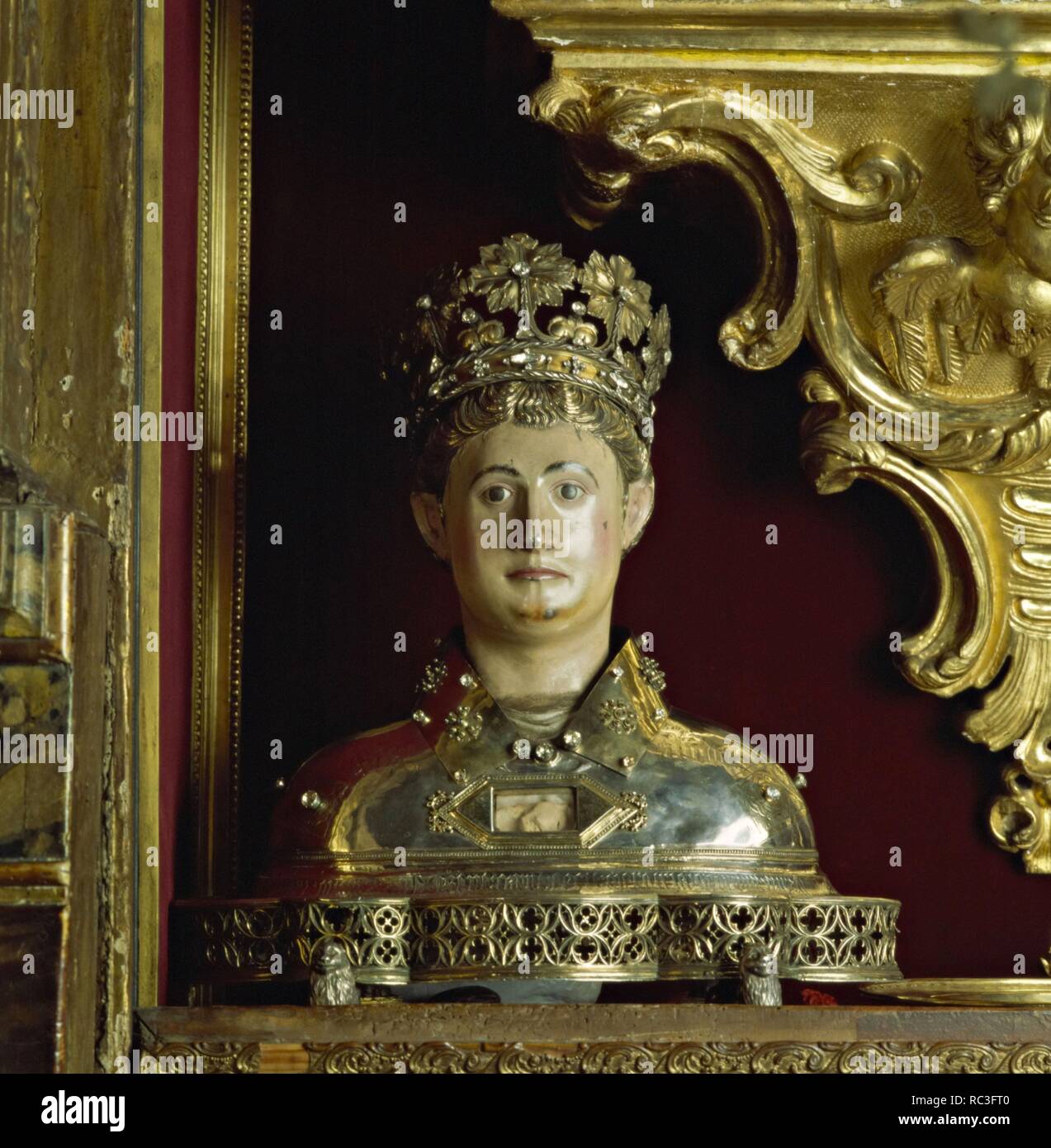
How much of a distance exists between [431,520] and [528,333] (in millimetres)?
196

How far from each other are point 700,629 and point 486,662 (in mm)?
314

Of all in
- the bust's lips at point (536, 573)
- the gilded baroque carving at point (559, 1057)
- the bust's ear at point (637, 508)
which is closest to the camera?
the gilded baroque carving at point (559, 1057)

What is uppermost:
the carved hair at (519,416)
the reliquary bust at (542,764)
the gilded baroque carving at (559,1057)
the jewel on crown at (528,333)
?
the jewel on crown at (528,333)

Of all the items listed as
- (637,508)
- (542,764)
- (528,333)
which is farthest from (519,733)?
(528,333)

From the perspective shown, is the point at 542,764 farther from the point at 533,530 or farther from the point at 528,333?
the point at 528,333

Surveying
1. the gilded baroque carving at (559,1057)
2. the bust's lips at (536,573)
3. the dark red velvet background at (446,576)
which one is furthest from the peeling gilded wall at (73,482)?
the dark red velvet background at (446,576)

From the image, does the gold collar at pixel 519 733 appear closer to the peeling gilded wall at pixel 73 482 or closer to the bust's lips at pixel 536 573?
the bust's lips at pixel 536 573

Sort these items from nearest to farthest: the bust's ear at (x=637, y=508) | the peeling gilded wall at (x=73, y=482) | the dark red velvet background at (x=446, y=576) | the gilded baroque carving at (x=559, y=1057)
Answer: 1. the peeling gilded wall at (x=73, y=482)
2. the gilded baroque carving at (x=559, y=1057)
3. the bust's ear at (x=637, y=508)
4. the dark red velvet background at (x=446, y=576)

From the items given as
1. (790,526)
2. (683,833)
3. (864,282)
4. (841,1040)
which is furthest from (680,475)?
(841,1040)

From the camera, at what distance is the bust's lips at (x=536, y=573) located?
2.16 meters

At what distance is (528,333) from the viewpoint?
2.21 meters

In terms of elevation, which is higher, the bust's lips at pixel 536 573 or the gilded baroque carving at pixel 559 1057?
the bust's lips at pixel 536 573

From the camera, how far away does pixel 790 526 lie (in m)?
2.45

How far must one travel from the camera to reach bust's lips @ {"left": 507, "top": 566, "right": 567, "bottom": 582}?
2.16 metres
